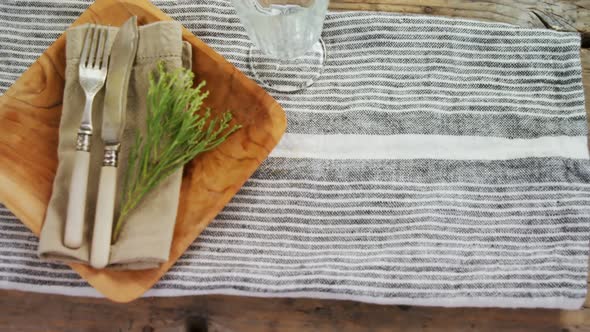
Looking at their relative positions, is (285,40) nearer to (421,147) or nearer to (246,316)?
(421,147)

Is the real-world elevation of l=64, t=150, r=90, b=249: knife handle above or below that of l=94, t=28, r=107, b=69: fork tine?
below

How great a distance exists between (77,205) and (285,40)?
0.32m

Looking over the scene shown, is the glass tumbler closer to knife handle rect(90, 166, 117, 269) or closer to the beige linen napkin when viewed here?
the beige linen napkin

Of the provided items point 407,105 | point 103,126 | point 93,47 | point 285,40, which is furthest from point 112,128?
point 407,105

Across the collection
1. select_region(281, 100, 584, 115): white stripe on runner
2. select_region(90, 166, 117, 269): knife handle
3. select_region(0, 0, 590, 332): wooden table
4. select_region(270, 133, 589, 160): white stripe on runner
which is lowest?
select_region(0, 0, 590, 332): wooden table

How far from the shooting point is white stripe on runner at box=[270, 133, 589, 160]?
0.68m

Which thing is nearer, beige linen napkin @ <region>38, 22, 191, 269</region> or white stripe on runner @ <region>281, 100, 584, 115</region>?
beige linen napkin @ <region>38, 22, 191, 269</region>

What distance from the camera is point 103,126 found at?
60 centimetres

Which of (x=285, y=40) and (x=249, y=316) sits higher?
(x=285, y=40)

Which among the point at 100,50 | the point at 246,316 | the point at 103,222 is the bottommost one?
the point at 246,316

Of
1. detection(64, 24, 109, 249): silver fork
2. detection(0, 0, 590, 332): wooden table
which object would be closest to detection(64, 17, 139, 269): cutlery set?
detection(64, 24, 109, 249): silver fork

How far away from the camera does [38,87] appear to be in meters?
0.65

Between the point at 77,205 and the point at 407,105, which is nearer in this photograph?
the point at 77,205

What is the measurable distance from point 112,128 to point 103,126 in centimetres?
1
